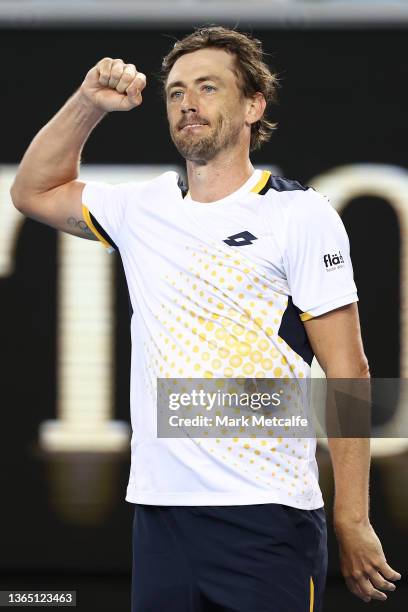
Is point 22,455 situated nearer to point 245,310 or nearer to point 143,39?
point 143,39

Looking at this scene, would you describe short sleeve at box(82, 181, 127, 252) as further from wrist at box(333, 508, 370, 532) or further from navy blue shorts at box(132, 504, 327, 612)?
wrist at box(333, 508, 370, 532)

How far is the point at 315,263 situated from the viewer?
273 cm

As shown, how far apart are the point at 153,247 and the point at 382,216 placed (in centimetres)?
252

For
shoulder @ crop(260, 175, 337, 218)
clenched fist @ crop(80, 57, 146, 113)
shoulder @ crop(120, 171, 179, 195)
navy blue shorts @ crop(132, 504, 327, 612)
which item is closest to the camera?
navy blue shorts @ crop(132, 504, 327, 612)

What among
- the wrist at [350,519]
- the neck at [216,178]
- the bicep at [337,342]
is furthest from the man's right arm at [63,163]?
the wrist at [350,519]

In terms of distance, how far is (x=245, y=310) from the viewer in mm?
2738

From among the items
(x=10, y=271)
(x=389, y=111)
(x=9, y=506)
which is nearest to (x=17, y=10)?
(x=10, y=271)

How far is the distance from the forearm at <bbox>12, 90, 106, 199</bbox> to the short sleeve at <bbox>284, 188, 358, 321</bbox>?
0.67 meters

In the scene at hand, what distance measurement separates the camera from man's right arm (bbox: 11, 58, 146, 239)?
9.86ft

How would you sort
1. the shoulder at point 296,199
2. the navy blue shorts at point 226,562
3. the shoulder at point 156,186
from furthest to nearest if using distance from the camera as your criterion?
the shoulder at point 156,186
the shoulder at point 296,199
the navy blue shorts at point 226,562

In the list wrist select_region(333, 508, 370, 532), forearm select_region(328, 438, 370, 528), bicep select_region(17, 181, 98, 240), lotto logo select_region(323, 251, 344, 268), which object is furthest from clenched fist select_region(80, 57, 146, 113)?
wrist select_region(333, 508, 370, 532)

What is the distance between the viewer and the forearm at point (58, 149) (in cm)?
308

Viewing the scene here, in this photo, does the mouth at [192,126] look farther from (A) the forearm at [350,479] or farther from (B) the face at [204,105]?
(A) the forearm at [350,479]

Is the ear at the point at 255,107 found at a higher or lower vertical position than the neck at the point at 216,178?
higher
